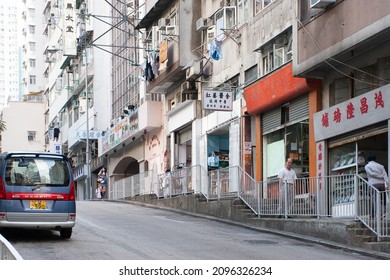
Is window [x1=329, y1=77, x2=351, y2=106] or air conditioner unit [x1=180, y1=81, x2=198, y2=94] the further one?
air conditioner unit [x1=180, y1=81, x2=198, y2=94]

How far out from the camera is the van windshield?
1447 cm

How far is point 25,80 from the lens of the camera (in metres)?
88.1

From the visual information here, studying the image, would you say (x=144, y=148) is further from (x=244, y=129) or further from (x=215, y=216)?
(x=215, y=216)

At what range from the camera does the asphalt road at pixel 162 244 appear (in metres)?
12.9

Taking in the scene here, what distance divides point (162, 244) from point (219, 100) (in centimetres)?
1128

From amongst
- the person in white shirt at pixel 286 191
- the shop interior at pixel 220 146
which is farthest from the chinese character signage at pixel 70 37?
the person in white shirt at pixel 286 191

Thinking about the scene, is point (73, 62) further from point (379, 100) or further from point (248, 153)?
point (379, 100)

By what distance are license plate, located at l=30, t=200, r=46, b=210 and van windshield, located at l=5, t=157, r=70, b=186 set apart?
1.15 feet

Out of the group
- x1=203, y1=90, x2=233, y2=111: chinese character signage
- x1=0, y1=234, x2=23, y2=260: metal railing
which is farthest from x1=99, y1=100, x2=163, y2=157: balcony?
x1=0, y1=234, x2=23, y2=260: metal railing

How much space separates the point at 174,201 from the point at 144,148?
42.8 feet

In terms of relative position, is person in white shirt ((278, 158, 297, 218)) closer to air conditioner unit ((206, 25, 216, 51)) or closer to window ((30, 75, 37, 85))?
air conditioner unit ((206, 25, 216, 51))

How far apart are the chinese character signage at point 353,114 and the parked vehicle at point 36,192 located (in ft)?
21.6

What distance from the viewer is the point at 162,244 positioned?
47.7ft

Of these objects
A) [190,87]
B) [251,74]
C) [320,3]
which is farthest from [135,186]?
[320,3]
